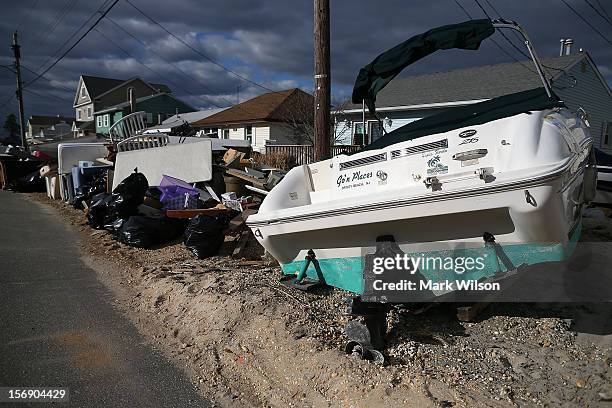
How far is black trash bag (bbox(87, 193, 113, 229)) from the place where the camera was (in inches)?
295

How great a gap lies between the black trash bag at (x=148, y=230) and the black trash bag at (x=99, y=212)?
3.30 ft

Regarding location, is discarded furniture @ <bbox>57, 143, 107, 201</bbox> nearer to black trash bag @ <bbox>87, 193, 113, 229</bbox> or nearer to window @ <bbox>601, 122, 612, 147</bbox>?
black trash bag @ <bbox>87, 193, 113, 229</bbox>

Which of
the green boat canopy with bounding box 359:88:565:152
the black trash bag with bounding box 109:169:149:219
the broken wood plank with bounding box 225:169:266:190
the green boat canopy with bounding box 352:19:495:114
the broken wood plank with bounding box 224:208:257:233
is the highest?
the green boat canopy with bounding box 352:19:495:114

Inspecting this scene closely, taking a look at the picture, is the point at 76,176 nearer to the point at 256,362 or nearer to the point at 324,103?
the point at 324,103

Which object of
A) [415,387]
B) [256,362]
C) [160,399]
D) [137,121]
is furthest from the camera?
[137,121]

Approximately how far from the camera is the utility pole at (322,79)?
5.73m

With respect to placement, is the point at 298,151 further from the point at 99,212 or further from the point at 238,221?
the point at 238,221

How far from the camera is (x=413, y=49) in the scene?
12.8 ft

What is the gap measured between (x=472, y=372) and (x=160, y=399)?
2.02 metres

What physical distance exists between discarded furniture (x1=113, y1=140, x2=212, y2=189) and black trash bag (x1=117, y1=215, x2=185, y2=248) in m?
1.52

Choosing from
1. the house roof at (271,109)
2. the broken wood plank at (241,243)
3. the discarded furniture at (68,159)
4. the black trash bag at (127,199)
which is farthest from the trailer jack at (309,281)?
the house roof at (271,109)

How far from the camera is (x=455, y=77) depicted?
1861 cm

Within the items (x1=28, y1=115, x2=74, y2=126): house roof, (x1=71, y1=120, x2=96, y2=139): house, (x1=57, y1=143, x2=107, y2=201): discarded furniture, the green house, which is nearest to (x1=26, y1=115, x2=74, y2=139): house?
(x1=28, y1=115, x2=74, y2=126): house roof

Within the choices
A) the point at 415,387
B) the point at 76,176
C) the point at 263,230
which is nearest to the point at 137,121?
the point at 76,176
